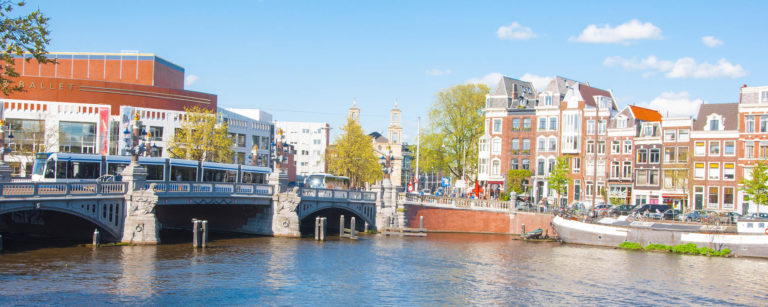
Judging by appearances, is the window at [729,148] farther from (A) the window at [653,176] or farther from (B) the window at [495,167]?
(B) the window at [495,167]

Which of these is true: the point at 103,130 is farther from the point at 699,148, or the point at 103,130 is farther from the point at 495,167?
the point at 699,148

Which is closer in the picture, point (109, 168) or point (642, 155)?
point (109, 168)

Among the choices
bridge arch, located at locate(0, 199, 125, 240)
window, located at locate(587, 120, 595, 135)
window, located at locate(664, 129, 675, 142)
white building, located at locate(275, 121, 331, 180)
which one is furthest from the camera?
white building, located at locate(275, 121, 331, 180)

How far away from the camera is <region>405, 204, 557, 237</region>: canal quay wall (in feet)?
215

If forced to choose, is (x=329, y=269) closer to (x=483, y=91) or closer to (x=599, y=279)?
(x=599, y=279)

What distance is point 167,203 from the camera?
4491 cm

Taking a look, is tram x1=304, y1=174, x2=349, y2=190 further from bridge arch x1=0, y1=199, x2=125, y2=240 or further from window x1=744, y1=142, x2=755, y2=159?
window x1=744, y1=142, x2=755, y2=159

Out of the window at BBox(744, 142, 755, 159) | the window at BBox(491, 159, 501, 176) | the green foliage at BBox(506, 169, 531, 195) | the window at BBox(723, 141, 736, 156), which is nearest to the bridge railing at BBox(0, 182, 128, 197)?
the green foliage at BBox(506, 169, 531, 195)

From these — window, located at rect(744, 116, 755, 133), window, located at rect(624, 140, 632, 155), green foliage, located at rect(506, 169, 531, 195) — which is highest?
window, located at rect(744, 116, 755, 133)

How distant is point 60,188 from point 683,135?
201 ft

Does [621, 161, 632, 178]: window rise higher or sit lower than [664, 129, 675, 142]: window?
lower

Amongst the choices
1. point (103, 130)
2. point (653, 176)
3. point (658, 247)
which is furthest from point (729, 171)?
point (103, 130)

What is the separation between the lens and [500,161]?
88938 millimetres

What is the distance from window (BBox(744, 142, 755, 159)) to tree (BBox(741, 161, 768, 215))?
4952 mm
